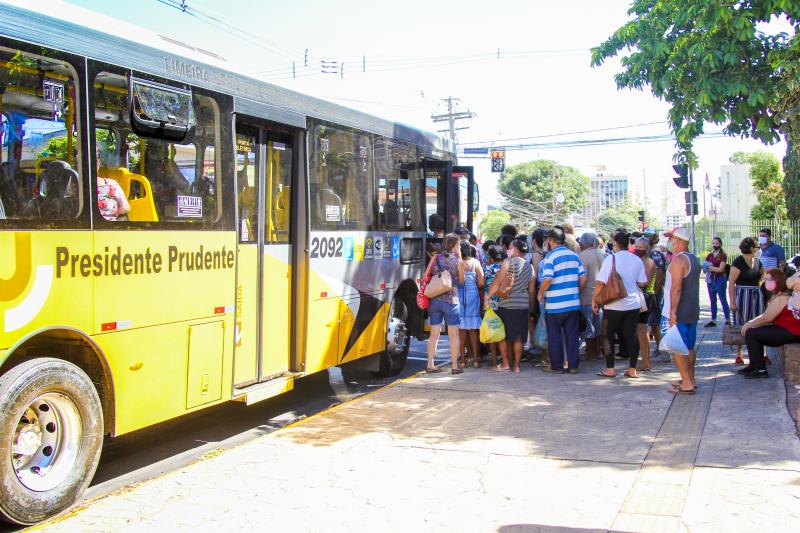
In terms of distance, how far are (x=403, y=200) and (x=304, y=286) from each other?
2.82 metres

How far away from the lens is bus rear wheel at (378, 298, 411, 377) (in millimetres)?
9812

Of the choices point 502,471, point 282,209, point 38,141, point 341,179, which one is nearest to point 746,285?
point 341,179

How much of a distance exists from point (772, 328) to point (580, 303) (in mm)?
2420

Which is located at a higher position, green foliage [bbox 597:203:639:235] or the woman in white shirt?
green foliage [bbox 597:203:639:235]

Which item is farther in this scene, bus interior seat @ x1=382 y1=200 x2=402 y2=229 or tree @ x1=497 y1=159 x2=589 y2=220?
tree @ x1=497 y1=159 x2=589 y2=220

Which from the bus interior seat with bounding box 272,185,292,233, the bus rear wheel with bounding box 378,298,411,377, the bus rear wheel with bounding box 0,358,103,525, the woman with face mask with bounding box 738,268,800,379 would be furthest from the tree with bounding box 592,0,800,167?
the bus rear wheel with bounding box 0,358,103,525

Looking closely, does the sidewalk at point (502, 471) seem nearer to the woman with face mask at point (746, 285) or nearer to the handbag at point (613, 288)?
the handbag at point (613, 288)

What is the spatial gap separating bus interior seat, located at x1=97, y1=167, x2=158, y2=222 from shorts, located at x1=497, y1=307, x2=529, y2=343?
17.4 ft

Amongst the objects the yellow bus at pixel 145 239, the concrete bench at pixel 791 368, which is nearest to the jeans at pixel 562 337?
the concrete bench at pixel 791 368

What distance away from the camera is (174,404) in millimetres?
5910

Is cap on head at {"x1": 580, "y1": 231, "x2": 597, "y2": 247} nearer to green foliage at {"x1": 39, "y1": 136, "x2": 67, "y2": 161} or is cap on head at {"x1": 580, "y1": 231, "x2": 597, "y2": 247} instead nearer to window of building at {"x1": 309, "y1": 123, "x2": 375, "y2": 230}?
window of building at {"x1": 309, "y1": 123, "x2": 375, "y2": 230}

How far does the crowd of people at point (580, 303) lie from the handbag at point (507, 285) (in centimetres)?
1

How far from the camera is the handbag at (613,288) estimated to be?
9.09 m

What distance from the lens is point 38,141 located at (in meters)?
4.90
